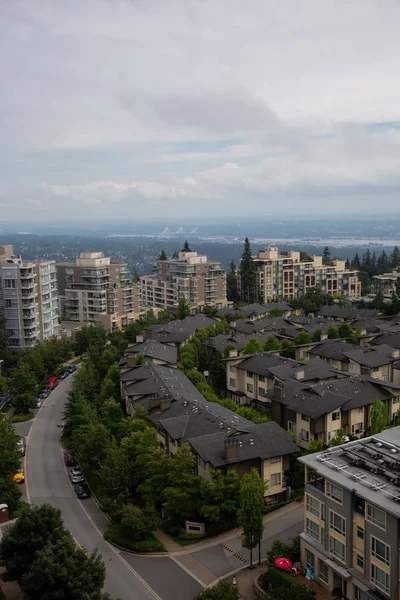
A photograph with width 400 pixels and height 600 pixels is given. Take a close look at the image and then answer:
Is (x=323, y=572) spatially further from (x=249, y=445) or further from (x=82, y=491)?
(x=82, y=491)

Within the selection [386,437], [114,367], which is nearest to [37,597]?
[386,437]

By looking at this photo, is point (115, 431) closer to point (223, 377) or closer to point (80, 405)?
point (80, 405)

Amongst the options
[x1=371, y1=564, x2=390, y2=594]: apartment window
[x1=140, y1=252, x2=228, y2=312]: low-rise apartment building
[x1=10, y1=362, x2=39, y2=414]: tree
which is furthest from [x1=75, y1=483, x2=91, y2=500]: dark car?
[x1=140, y1=252, x2=228, y2=312]: low-rise apartment building

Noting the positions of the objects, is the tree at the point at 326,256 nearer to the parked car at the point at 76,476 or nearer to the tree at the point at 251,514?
the parked car at the point at 76,476

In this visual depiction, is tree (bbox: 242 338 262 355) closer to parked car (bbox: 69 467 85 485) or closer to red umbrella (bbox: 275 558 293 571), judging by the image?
parked car (bbox: 69 467 85 485)

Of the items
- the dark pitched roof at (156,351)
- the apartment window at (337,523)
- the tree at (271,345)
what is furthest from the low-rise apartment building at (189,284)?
the apartment window at (337,523)

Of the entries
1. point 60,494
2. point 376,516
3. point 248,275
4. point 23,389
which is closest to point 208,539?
point 376,516
